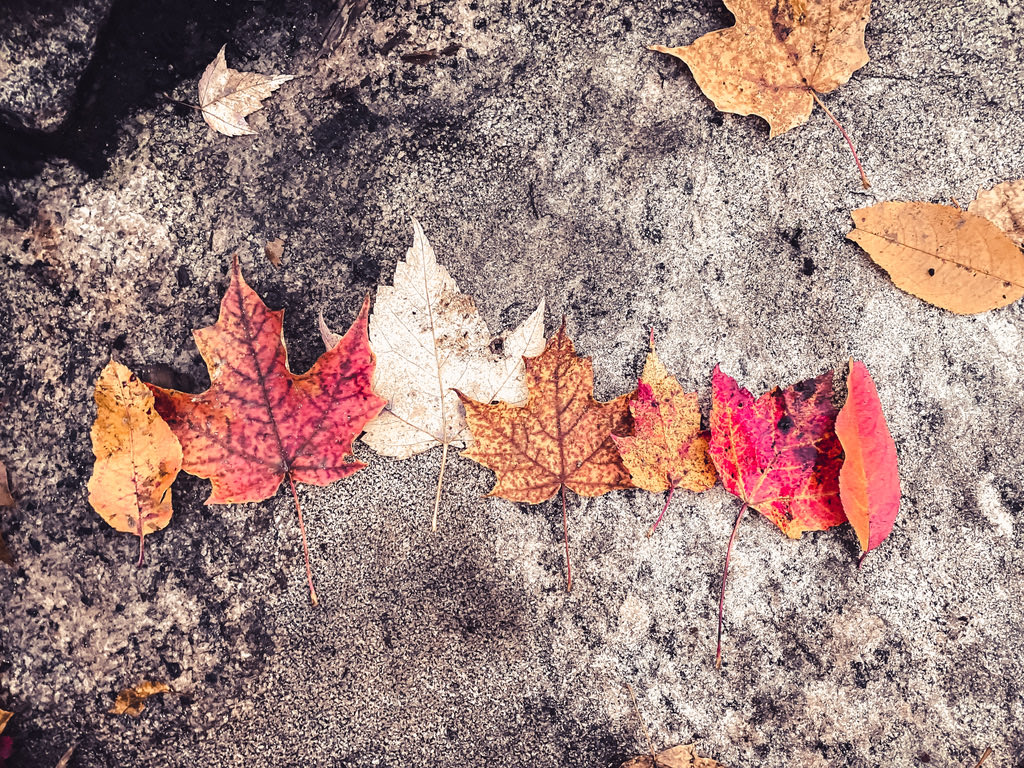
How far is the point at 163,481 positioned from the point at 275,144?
792 millimetres

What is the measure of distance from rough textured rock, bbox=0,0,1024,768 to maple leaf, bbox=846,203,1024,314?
0.05 metres

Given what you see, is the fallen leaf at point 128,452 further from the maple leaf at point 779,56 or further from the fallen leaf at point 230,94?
the maple leaf at point 779,56

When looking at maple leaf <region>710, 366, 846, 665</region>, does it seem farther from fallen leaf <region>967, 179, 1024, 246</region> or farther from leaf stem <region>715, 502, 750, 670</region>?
fallen leaf <region>967, 179, 1024, 246</region>

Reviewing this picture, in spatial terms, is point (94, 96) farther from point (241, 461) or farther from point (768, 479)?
point (768, 479)

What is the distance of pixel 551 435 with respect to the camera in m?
1.39

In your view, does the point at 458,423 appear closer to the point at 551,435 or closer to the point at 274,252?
the point at 551,435

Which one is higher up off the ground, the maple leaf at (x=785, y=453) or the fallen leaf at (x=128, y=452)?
the fallen leaf at (x=128, y=452)

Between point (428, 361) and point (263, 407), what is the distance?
360mm

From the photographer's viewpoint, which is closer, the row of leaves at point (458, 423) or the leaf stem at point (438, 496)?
the row of leaves at point (458, 423)

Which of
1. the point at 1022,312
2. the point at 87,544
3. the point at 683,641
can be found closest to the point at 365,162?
the point at 87,544

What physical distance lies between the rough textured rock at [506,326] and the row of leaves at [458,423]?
0.23ft

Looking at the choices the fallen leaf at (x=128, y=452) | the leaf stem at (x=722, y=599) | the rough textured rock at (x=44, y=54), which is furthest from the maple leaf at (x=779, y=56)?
the fallen leaf at (x=128, y=452)

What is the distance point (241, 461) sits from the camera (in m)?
1.36

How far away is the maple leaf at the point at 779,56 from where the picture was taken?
142cm
